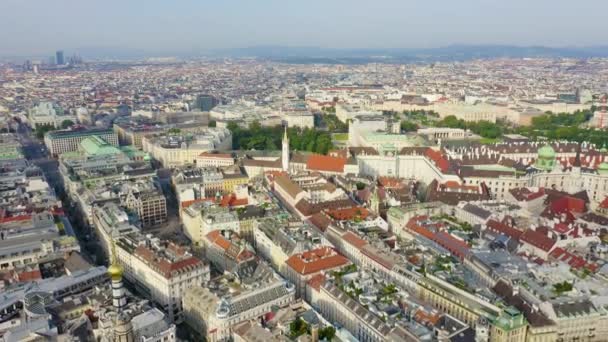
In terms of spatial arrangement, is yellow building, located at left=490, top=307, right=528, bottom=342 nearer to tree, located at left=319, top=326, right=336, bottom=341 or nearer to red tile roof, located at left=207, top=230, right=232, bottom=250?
tree, located at left=319, top=326, right=336, bottom=341

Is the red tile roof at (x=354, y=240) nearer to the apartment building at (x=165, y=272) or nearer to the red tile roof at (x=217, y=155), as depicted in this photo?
the apartment building at (x=165, y=272)

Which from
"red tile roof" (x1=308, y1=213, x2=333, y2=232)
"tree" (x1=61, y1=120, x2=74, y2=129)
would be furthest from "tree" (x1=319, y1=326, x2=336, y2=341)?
"tree" (x1=61, y1=120, x2=74, y2=129)

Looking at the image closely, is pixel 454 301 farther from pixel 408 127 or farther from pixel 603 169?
pixel 408 127

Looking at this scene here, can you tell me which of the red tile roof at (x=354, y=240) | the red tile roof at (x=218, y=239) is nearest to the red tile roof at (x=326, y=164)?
the red tile roof at (x=354, y=240)

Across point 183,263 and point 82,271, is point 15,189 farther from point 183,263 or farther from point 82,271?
point 183,263

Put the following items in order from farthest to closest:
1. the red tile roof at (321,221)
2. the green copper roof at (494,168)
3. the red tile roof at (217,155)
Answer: the red tile roof at (217,155), the green copper roof at (494,168), the red tile roof at (321,221)

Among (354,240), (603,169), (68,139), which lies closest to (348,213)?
(354,240)
